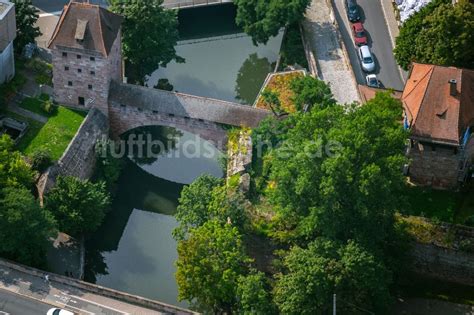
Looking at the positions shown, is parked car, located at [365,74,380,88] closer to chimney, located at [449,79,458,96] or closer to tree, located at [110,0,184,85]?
chimney, located at [449,79,458,96]

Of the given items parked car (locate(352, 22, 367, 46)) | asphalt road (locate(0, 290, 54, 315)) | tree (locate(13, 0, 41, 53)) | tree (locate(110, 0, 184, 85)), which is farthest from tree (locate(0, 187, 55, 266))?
parked car (locate(352, 22, 367, 46))

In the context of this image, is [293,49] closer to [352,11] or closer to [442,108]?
[352,11]

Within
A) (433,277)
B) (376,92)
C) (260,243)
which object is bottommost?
(433,277)

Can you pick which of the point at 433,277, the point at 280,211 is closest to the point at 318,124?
the point at 280,211

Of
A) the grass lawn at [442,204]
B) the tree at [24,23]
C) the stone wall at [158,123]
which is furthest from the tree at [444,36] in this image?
the tree at [24,23]

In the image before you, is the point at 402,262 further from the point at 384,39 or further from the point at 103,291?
the point at 384,39

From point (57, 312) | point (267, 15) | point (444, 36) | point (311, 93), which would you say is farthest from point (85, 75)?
point (444, 36)
